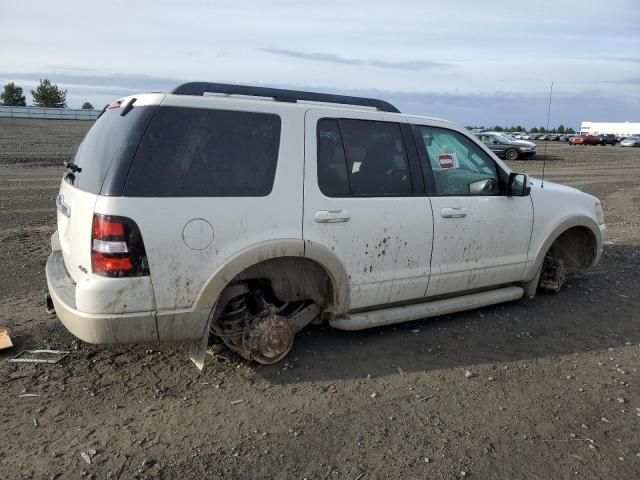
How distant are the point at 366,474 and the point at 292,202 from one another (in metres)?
1.78

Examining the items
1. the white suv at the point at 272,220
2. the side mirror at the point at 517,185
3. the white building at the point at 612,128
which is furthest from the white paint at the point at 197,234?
the white building at the point at 612,128

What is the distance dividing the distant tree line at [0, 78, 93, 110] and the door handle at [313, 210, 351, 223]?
7684 centimetres

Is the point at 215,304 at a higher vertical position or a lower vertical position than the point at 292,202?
lower

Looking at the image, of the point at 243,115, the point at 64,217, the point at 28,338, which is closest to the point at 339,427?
the point at 243,115

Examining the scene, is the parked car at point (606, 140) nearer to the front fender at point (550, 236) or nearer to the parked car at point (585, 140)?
the parked car at point (585, 140)

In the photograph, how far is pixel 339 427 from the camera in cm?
332

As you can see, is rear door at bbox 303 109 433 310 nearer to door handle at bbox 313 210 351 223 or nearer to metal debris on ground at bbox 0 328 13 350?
door handle at bbox 313 210 351 223

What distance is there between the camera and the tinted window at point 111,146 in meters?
Result: 3.31

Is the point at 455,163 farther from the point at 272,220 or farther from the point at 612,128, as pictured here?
the point at 612,128

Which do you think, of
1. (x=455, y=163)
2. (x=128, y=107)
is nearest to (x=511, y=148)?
(x=455, y=163)

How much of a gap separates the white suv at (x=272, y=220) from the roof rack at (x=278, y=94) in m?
0.01

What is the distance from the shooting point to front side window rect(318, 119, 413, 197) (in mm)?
3984

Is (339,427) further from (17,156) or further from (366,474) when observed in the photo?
(17,156)

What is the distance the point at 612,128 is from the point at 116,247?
120 metres
